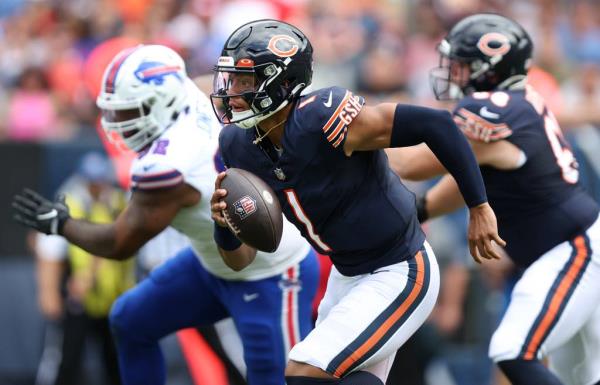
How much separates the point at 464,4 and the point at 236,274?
5954 mm

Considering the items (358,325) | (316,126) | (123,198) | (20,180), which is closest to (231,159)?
(316,126)

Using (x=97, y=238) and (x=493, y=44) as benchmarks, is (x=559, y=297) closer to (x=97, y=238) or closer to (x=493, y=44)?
(x=493, y=44)

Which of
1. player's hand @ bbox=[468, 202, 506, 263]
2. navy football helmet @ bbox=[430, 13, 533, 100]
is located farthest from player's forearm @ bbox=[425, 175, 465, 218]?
player's hand @ bbox=[468, 202, 506, 263]

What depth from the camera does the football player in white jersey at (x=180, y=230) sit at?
16.2ft

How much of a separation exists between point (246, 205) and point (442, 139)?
0.76 meters

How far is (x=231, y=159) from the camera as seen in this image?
4590 mm

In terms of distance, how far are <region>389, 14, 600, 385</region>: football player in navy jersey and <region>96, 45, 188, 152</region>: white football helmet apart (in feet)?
3.44

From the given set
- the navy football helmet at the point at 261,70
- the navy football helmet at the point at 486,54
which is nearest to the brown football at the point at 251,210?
the navy football helmet at the point at 261,70

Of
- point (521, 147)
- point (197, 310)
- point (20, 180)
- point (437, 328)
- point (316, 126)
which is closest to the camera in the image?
point (316, 126)

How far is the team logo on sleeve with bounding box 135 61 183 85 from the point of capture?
5133mm

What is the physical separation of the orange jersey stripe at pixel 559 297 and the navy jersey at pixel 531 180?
0.08m

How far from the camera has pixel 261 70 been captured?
4.38m

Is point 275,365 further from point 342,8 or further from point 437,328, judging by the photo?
point 342,8

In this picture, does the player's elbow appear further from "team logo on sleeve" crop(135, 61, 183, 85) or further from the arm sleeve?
the arm sleeve
